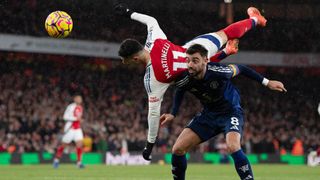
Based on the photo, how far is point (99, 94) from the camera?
29719 mm

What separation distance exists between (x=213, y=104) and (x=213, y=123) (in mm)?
256

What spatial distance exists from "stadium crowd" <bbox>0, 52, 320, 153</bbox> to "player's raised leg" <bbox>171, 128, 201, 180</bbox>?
14.2m

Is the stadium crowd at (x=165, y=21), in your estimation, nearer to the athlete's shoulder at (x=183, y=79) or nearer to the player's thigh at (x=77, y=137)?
the player's thigh at (x=77, y=137)

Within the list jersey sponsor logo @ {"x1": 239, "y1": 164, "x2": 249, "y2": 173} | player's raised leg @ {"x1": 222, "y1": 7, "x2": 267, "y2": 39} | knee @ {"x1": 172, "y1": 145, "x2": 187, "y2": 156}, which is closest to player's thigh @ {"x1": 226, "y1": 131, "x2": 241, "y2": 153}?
jersey sponsor logo @ {"x1": 239, "y1": 164, "x2": 249, "y2": 173}

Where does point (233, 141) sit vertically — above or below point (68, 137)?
Answer: below

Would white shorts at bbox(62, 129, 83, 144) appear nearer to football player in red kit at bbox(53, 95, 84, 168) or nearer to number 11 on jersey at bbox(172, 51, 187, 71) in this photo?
football player in red kit at bbox(53, 95, 84, 168)

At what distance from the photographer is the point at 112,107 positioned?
95.3ft

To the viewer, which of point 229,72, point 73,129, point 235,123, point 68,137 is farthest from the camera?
point 73,129

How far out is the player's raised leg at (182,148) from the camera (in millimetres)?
9625

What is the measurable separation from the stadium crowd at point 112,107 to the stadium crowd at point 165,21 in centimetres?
191

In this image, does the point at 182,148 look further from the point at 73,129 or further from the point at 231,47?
the point at 73,129

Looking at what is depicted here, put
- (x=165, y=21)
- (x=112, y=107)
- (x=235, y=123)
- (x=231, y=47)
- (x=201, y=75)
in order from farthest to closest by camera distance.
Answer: (x=112, y=107) < (x=165, y=21) < (x=231, y=47) < (x=235, y=123) < (x=201, y=75)

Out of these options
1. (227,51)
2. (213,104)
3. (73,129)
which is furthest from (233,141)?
(73,129)

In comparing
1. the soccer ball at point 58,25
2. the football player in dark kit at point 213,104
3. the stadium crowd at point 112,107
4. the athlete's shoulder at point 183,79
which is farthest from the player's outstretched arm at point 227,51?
the stadium crowd at point 112,107
